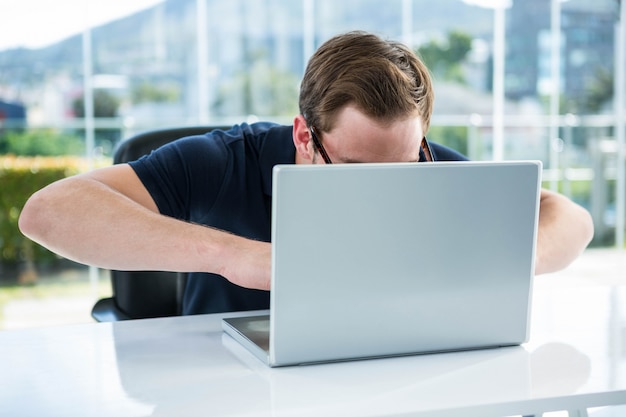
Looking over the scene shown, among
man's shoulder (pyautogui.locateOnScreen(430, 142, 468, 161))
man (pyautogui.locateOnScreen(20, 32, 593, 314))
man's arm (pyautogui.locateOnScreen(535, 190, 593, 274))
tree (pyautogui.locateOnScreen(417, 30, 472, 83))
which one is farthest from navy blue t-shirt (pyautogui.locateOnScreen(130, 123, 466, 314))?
tree (pyautogui.locateOnScreen(417, 30, 472, 83))

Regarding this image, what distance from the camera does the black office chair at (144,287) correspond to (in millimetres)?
1901

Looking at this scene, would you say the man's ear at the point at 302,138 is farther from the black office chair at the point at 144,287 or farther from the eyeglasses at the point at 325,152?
the black office chair at the point at 144,287

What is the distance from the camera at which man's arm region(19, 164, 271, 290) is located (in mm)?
1184

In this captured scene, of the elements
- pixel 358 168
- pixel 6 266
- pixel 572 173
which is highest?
pixel 358 168

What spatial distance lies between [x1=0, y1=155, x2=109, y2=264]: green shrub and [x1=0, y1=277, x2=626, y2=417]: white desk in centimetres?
354

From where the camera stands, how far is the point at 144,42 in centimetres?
473

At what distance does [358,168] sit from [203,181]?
732 millimetres

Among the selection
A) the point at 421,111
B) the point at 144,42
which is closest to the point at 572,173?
the point at 144,42

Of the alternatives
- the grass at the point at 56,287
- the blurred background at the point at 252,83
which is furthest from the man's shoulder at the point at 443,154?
the grass at the point at 56,287

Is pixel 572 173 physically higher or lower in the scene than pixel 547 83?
lower

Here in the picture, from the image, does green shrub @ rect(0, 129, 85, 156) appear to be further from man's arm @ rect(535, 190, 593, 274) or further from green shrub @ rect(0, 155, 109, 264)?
man's arm @ rect(535, 190, 593, 274)

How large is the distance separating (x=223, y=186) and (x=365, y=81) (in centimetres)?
39

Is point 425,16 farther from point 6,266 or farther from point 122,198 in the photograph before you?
point 122,198

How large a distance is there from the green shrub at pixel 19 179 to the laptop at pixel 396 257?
380 centimetres
